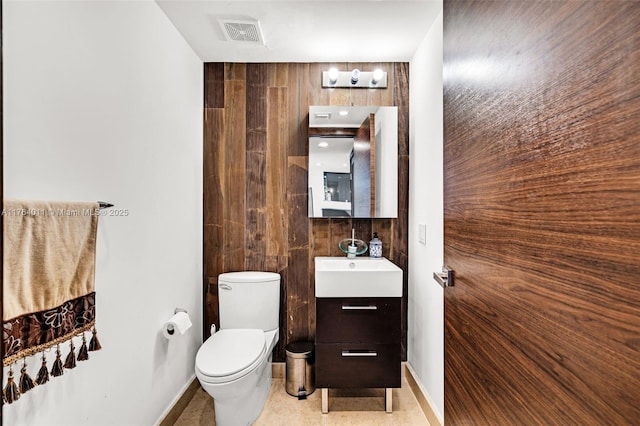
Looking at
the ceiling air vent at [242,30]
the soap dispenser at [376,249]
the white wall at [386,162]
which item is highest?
the ceiling air vent at [242,30]

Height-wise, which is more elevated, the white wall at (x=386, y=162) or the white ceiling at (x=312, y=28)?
the white ceiling at (x=312, y=28)

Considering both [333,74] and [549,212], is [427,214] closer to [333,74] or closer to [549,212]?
[333,74]

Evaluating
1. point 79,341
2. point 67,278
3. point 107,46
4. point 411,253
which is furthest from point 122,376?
point 411,253

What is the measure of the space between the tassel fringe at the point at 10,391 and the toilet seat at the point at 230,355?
80 cm

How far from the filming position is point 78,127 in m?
1.10

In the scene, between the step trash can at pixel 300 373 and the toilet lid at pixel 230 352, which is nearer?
the toilet lid at pixel 230 352

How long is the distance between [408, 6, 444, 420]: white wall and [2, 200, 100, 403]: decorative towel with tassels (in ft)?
5.08

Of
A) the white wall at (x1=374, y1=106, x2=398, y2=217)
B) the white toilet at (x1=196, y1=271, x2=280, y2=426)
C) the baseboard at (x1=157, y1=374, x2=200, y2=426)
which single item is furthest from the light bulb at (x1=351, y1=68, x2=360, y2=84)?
the baseboard at (x1=157, y1=374, x2=200, y2=426)

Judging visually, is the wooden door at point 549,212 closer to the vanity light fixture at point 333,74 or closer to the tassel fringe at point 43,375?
the tassel fringe at point 43,375

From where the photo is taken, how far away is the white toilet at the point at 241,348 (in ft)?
5.10

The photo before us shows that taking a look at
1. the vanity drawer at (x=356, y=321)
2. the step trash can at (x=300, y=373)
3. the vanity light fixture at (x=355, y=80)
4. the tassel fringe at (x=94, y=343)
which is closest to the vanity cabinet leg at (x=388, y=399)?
the vanity drawer at (x=356, y=321)

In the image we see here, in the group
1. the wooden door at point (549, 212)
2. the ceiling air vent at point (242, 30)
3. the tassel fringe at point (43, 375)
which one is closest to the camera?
the wooden door at point (549, 212)

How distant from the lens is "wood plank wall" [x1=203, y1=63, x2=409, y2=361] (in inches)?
90.8

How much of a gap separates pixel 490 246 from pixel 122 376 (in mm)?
1512
